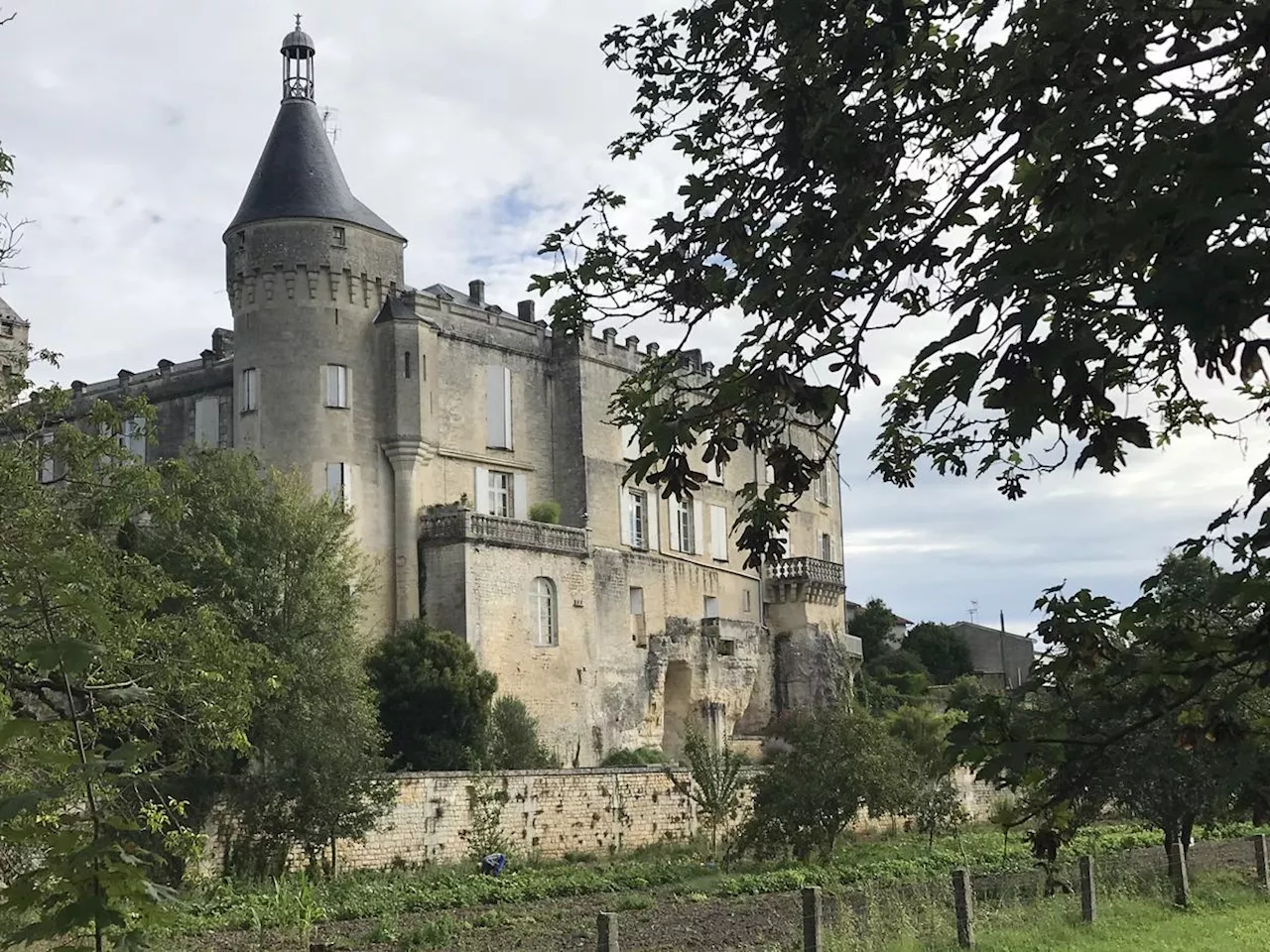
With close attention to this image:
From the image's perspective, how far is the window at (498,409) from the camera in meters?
38.2

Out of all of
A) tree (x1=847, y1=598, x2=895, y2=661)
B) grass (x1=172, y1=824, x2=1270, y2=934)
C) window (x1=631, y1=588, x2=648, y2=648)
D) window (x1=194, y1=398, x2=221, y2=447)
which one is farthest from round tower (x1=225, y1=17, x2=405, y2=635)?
tree (x1=847, y1=598, x2=895, y2=661)

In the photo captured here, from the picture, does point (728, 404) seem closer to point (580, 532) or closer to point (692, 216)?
point (692, 216)

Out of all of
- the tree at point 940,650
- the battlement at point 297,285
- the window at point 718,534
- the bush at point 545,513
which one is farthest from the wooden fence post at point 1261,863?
the tree at point 940,650

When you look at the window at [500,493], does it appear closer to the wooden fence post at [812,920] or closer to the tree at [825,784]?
the tree at [825,784]

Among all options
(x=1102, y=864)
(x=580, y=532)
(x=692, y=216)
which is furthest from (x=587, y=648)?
(x=692, y=216)

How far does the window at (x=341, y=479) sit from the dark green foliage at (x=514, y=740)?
610 cm

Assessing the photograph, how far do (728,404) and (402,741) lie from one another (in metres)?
27.0

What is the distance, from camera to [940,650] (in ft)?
185

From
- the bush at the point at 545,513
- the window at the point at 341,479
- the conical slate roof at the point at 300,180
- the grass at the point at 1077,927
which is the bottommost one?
the grass at the point at 1077,927

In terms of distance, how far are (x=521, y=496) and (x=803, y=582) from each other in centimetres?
1230

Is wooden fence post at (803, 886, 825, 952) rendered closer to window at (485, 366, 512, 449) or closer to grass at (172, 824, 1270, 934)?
grass at (172, 824, 1270, 934)

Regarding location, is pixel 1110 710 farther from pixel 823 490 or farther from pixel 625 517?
pixel 823 490

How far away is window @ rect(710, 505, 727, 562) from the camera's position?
148 ft

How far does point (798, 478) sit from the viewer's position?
16.0ft
